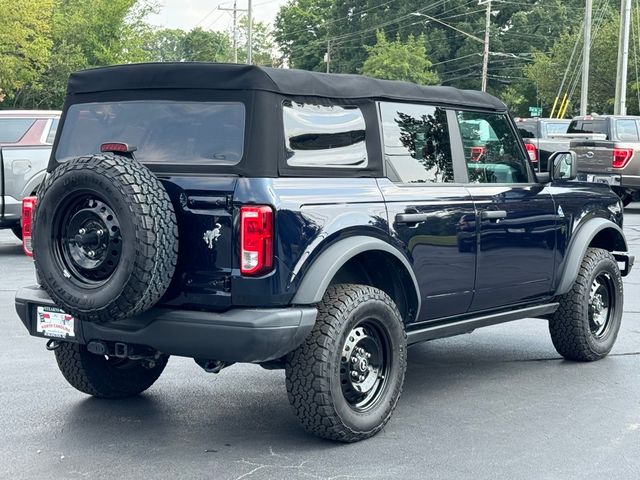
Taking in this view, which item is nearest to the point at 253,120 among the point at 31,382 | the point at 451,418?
the point at 451,418

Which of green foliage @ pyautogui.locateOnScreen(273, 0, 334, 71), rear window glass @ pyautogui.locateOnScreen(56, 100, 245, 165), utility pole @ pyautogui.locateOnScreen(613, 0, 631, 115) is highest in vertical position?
green foliage @ pyautogui.locateOnScreen(273, 0, 334, 71)

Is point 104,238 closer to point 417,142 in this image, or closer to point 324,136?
point 324,136

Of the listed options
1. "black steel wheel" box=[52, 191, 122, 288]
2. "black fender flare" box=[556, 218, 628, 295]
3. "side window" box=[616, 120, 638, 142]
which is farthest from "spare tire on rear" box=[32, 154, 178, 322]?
"side window" box=[616, 120, 638, 142]

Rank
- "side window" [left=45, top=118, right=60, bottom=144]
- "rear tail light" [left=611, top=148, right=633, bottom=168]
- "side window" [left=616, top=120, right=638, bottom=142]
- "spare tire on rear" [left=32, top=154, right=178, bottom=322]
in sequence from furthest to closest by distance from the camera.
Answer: "side window" [left=616, top=120, right=638, bottom=142] → "rear tail light" [left=611, top=148, right=633, bottom=168] → "side window" [left=45, top=118, right=60, bottom=144] → "spare tire on rear" [left=32, top=154, right=178, bottom=322]

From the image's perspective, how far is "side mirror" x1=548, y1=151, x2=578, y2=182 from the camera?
279 inches

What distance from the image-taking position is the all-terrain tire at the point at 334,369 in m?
5.09

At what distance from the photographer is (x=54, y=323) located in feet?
17.8

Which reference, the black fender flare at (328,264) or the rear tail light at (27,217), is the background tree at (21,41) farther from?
the black fender flare at (328,264)

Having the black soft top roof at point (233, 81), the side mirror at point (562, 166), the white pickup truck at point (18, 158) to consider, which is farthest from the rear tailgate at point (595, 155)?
the black soft top roof at point (233, 81)

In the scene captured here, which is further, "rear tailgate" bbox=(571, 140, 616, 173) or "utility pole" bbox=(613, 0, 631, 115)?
"utility pole" bbox=(613, 0, 631, 115)

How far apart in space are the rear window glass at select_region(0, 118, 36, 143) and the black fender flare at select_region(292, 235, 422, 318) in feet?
28.7

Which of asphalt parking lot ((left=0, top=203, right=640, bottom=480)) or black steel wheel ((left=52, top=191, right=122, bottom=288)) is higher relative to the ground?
black steel wheel ((left=52, top=191, right=122, bottom=288))

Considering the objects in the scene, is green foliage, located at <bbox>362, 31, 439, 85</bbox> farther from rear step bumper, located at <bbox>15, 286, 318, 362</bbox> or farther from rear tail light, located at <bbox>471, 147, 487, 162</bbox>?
rear step bumper, located at <bbox>15, 286, 318, 362</bbox>

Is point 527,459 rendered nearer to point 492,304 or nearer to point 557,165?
point 492,304
